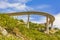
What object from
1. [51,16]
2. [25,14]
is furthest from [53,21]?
Answer: [25,14]

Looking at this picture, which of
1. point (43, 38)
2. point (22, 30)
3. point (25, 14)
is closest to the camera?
point (22, 30)

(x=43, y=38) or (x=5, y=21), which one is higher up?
(x=5, y=21)

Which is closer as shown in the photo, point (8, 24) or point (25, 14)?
point (8, 24)

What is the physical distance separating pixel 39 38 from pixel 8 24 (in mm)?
2113

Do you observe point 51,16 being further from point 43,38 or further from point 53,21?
point 43,38

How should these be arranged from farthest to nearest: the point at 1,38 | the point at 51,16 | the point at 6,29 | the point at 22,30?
1. the point at 51,16
2. the point at 22,30
3. the point at 6,29
4. the point at 1,38

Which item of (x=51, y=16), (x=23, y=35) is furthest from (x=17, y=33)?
(x=51, y=16)

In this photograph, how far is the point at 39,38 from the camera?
1412 cm

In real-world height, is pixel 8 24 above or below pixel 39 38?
above

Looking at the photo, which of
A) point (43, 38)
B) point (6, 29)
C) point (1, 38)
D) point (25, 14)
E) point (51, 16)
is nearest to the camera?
point (1, 38)

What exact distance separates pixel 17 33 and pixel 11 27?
1.64 feet

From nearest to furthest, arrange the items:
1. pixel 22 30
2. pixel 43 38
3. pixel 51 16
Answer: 1. pixel 22 30
2. pixel 43 38
3. pixel 51 16

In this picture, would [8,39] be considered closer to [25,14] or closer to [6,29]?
[6,29]

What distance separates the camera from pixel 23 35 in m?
12.8
